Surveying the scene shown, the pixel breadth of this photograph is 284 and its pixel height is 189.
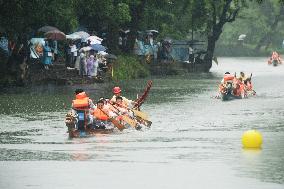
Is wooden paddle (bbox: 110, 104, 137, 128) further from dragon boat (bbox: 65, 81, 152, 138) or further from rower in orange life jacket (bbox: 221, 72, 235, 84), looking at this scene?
rower in orange life jacket (bbox: 221, 72, 235, 84)

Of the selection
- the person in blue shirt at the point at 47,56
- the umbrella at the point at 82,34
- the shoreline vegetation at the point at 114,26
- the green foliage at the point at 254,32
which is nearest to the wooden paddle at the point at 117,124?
the shoreline vegetation at the point at 114,26

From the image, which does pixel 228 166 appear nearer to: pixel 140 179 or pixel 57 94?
pixel 140 179

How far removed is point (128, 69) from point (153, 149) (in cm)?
4118

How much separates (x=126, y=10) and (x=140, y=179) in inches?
1770

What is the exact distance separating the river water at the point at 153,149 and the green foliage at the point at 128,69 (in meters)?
18.0

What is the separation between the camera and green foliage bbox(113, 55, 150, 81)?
66.2 meters

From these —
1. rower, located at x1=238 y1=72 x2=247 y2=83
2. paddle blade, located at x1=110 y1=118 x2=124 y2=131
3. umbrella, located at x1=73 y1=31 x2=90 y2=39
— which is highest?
umbrella, located at x1=73 y1=31 x2=90 y2=39

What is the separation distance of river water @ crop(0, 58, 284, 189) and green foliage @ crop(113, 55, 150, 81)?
709 inches

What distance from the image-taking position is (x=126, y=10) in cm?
6594

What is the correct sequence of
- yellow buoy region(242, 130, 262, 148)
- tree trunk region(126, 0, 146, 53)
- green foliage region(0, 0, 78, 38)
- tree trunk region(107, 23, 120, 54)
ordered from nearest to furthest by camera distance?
yellow buoy region(242, 130, 262, 148) → green foliage region(0, 0, 78, 38) → tree trunk region(107, 23, 120, 54) → tree trunk region(126, 0, 146, 53)

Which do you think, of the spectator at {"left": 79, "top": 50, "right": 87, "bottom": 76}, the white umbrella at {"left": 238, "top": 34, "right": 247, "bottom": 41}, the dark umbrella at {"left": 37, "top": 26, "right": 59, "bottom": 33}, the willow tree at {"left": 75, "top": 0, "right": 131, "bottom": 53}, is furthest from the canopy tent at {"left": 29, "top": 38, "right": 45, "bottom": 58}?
the white umbrella at {"left": 238, "top": 34, "right": 247, "bottom": 41}

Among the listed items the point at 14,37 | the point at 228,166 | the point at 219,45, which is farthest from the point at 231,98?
the point at 219,45

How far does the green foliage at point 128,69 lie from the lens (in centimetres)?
6625

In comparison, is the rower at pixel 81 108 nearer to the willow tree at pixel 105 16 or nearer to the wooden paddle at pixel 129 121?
the wooden paddle at pixel 129 121
